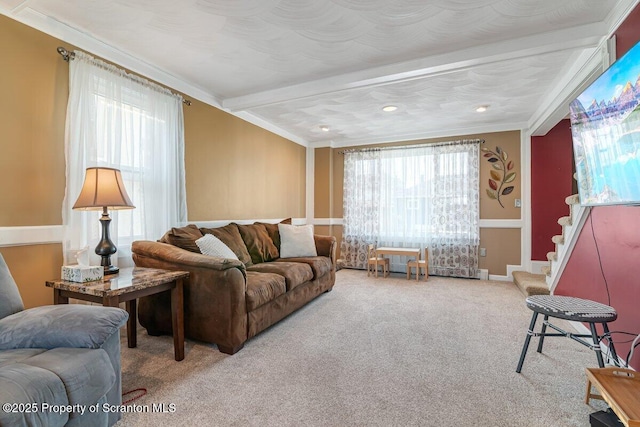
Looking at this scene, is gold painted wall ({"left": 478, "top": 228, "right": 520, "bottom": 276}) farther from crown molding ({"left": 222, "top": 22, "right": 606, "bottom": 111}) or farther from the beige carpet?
crown molding ({"left": 222, "top": 22, "right": 606, "bottom": 111})

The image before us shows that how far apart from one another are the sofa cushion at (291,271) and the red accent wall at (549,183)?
3.37 metres

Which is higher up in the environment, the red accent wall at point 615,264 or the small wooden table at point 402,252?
the red accent wall at point 615,264

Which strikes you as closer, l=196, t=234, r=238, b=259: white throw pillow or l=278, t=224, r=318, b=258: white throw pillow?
l=196, t=234, r=238, b=259: white throw pillow

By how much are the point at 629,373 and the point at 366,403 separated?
1241mm

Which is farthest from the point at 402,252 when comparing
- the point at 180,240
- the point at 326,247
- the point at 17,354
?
the point at 17,354

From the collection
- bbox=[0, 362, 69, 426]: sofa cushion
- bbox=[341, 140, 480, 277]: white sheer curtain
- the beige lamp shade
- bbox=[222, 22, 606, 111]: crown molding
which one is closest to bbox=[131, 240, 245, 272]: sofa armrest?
the beige lamp shade

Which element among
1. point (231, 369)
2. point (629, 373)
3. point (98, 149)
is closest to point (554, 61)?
point (629, 373)

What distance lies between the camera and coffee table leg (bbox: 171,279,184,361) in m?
2.03

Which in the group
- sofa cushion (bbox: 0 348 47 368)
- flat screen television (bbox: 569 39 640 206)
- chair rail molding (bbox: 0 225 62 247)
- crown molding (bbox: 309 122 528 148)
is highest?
crown molding (bbox: 309 122 528 148)

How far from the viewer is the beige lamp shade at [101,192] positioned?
187 cm

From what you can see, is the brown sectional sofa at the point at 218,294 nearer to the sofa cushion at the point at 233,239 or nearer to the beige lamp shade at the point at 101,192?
the sofa cushion at the point at 233,239

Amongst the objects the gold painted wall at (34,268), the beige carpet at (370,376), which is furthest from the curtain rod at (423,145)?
the gold painted wall at (34,268)

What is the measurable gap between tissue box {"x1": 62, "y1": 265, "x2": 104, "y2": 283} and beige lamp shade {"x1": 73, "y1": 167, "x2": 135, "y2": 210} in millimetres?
373

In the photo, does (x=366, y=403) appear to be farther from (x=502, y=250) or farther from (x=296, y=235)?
(x=502, y=250)
